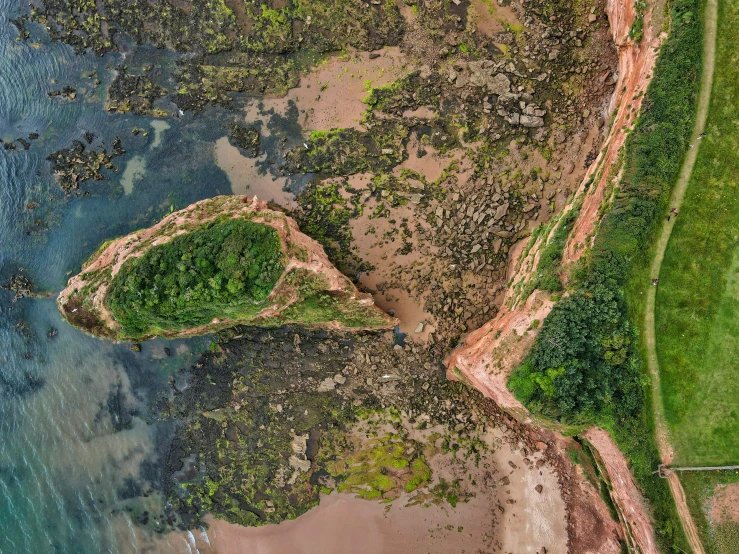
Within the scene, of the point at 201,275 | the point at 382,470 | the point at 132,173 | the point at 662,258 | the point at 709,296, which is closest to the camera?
the point at 709,296

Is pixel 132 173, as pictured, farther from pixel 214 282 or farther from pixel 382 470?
pixel 382 470

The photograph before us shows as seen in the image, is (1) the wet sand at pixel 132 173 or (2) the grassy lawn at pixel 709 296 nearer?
(2) the grassy lawn at pixel 709 296

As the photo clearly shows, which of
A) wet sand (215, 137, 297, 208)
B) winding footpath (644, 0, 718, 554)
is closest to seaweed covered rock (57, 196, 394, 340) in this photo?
wet sand (215, 137, 297, 208)

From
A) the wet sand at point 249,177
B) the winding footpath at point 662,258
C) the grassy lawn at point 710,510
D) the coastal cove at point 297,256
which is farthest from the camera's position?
the wet sand at point 249,177

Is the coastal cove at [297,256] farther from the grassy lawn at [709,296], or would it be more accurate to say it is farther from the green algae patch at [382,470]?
the grassy lawn at [709,296]

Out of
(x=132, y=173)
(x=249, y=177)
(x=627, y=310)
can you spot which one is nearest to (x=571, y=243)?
(x=627, y=310)

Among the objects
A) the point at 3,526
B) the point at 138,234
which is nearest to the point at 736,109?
the point at 138,234

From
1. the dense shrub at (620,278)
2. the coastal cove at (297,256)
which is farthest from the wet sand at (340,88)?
the dense shrub at (620,278)
